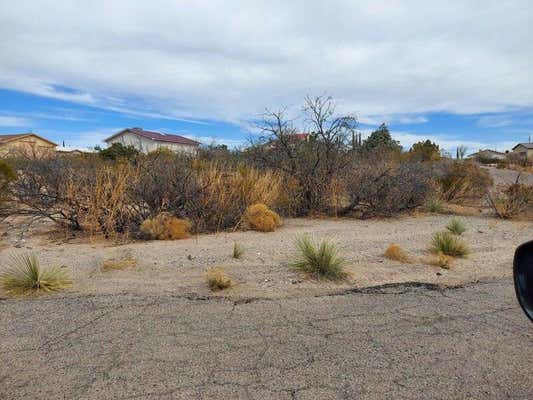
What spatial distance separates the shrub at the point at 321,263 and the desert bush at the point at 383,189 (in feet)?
22.0

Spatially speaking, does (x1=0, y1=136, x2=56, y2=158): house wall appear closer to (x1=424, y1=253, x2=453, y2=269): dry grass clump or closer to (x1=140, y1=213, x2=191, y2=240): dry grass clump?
(x1=140, y1=213, x2=191, y2=240): dry grass clump

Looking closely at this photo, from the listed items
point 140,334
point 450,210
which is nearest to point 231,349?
point 140,334

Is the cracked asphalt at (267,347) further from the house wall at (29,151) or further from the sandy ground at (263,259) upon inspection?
the house wall at (29,151)

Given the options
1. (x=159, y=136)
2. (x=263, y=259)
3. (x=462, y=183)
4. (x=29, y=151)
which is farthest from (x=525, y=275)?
(x=159, y=136)

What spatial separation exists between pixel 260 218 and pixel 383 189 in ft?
15.6

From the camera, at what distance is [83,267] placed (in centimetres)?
652

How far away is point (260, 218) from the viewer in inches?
390

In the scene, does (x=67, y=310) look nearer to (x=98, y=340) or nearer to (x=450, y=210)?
(x=98, y=340)

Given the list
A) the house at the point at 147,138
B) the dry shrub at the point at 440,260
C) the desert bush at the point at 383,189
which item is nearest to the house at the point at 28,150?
the desert bush at the point at 383,189

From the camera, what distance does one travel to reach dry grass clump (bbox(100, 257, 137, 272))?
633cm

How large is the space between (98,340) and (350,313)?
2654mm

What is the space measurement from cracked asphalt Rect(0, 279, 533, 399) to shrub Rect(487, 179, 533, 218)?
8.63 m

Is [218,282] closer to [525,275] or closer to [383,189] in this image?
[525,275]

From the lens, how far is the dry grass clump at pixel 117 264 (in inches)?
249
